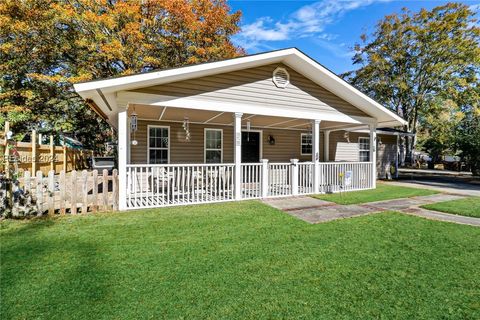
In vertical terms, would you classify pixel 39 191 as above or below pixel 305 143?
below

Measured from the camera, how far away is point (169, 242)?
407 centimetres

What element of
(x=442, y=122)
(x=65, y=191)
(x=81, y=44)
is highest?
(x=81, y=44)

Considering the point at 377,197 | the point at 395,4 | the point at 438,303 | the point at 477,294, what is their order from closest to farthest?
1. the point at 438,303
2. the point at 477,294
3. the point at 377,197
4. the point at 395,4

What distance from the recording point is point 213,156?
10461 mm

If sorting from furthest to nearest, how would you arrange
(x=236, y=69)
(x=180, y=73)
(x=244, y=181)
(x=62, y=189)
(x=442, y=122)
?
(x=442, y=122)
(x=244, y=181)
(x=236, y=69)
(x=180, y=73)
(x=62, y=189)

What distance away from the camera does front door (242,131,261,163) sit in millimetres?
11156

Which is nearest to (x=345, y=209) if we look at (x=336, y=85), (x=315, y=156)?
(x=315, y=156)

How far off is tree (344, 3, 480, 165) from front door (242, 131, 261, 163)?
14228 millimetres

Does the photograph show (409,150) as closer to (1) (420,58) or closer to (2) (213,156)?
(1) (420,58)

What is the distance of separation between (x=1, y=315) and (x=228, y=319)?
2.00 metres

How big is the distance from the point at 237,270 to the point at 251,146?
8.37m

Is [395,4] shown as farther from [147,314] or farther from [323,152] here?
[147,314]

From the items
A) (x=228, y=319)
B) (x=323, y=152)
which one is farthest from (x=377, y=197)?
(x=228, y=319)

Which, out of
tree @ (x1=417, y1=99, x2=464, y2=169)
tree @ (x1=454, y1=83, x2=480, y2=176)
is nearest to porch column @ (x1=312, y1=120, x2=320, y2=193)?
tree @ (x1=454, y1=83, x2=480, y2=176)
